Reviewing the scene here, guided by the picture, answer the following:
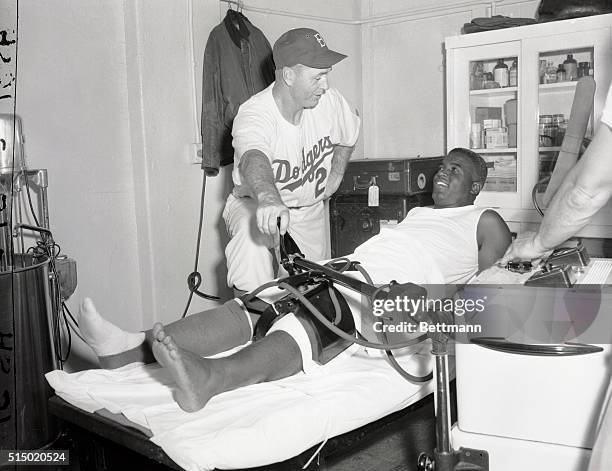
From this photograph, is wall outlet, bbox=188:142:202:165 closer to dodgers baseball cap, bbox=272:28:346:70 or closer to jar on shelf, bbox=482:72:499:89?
dodgers baseball cap, bbox=272:28:346:70

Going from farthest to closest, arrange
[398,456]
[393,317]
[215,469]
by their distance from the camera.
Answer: [398,456], [393,317], [215,469]

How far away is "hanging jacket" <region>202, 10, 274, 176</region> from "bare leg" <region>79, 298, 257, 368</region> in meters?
1.34

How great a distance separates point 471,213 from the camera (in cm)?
267

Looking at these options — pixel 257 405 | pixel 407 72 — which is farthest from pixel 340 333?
pixel 407 72

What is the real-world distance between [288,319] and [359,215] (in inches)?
75.4

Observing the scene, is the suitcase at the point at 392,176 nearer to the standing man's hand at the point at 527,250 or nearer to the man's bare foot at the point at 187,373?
the standing man's hand at the point at 527,250

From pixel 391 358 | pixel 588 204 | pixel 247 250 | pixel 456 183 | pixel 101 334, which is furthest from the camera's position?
pixel 247 250

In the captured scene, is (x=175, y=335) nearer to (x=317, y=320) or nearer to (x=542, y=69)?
(x=317, y=320)

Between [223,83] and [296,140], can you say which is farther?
[223,83]

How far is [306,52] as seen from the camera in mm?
2812

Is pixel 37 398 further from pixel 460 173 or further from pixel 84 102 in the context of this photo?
pixel 460 173

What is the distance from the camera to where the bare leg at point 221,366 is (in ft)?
5.45

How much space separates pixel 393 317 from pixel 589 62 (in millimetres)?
2217

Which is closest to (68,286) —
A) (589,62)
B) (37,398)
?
(37,398)
